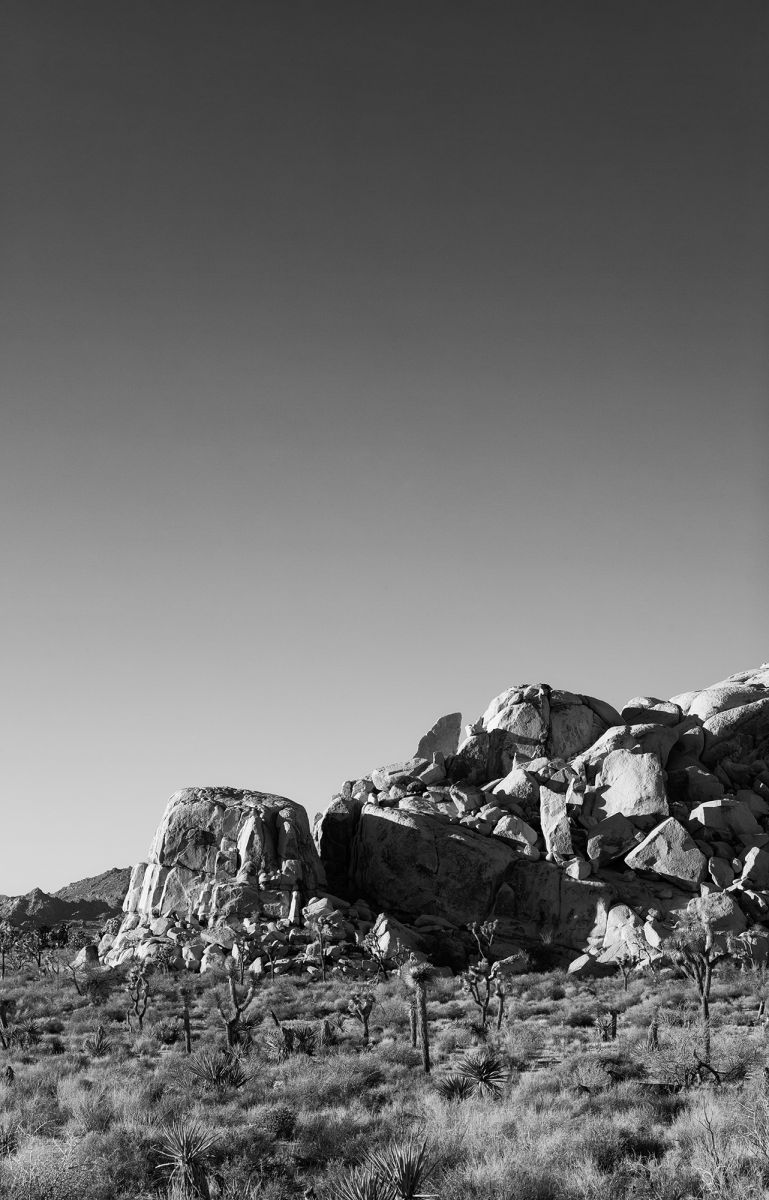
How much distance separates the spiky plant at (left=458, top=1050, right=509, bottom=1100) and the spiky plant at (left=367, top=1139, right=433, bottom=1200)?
9124mm

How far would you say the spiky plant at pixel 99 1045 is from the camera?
108 feet

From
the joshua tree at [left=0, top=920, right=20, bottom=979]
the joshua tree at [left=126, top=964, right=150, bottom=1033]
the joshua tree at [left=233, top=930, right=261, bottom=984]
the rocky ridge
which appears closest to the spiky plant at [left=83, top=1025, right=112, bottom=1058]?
the joshua tree at [left=126, top=964, right=150, bottom=1033]

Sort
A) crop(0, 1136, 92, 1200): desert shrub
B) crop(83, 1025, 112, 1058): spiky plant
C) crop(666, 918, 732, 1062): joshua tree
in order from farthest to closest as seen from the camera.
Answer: crop(666, 918, 732, 1062): joshua tree < crop(83, 1025, 112, 1058): spiky plant < crop(0, 1136, 92, 1200): desert shrub

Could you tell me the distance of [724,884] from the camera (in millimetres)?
50469

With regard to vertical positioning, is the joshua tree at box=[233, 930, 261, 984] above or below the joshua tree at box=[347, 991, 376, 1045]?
above

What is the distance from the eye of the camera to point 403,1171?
14820mm

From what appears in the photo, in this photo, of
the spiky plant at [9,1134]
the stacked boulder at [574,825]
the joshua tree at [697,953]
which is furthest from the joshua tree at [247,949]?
the spiky plant at [9,1134]

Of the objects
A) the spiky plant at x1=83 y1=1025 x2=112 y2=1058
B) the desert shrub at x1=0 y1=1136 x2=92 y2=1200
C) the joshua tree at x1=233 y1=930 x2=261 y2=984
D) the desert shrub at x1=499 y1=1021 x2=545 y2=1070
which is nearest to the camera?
the desert shrub at x1=0 y1=1136 x2=92 y2=1200

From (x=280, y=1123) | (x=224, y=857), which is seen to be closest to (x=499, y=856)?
(x=224, y=857)

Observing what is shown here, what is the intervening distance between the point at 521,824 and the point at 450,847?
18.0 feet

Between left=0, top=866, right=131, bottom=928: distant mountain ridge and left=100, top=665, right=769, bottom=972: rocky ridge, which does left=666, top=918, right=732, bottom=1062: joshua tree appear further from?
left=0, top=866, right=131, bottom=928: distant mountain ridge

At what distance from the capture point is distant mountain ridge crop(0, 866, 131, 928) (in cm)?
8375

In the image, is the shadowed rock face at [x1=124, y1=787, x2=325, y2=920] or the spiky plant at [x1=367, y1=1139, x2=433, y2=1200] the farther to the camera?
the shadowed rock face at [x1=124, y1=787, x2=325, y2=920]

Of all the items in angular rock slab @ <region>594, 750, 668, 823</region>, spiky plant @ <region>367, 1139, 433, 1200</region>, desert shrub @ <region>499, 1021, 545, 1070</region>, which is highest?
angular rock slab @ <region>594, 750, 668, 823</region>
